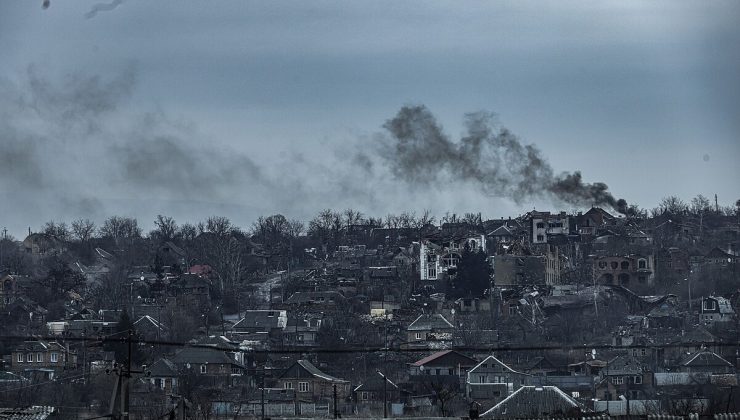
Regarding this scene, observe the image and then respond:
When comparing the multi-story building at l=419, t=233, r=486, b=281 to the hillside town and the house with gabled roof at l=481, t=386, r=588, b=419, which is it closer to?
the hillside town

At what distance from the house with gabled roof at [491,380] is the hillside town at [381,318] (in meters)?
0.07

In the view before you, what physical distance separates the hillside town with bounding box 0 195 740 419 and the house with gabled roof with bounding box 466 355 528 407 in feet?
0.22

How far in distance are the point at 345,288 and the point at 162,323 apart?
596 inches

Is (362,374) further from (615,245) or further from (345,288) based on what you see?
(615,245)

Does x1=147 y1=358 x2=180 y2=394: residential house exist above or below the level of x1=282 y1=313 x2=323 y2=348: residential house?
below

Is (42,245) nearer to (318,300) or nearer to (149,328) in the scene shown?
(318,300)

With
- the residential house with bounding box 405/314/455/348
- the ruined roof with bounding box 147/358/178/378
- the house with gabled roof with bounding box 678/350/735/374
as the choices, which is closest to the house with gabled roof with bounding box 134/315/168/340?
the ruined roof with bounding box 147/358/178/378

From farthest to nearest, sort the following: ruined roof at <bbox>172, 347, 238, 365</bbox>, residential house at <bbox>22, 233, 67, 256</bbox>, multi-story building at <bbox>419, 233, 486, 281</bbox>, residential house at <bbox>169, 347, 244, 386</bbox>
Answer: residential house at <bbox>22, 233, 67, 256</bbox> < multi-story building at <bbox>419, 233, 486, 281</bbox> < ruined roof at <bbox>172, 347, 238, 365</bbox> < residential house at <bbox>169, 347, 244, 386</bbox>

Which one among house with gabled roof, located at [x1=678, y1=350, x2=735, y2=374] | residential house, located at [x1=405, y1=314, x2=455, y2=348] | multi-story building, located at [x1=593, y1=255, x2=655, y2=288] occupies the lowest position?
house with gabled roof, located at [x1=678, y1=350, x2=735, y2=374]

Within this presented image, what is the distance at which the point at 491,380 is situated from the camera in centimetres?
5538

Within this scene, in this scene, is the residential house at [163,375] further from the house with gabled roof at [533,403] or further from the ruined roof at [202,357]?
the house with gabled roof at [533,403]

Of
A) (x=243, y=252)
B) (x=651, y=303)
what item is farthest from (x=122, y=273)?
(x=651, y=303)

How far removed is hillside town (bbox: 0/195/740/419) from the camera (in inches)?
2016

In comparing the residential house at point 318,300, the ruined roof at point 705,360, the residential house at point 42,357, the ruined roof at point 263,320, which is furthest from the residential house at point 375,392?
the residential house at point 318,300
